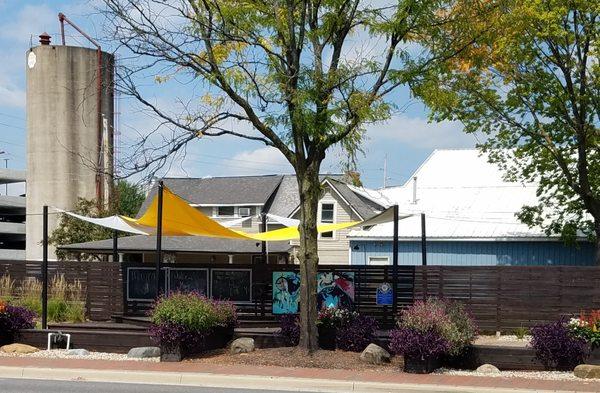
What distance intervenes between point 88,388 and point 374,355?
16.3 feet

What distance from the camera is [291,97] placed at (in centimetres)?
→ 1447

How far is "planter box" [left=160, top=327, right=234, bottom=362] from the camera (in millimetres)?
14836

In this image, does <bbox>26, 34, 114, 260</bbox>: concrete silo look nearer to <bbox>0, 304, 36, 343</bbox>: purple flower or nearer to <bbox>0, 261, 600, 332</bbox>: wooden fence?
<bbox>0, 261, 600, 332</bbox>: wooden fence

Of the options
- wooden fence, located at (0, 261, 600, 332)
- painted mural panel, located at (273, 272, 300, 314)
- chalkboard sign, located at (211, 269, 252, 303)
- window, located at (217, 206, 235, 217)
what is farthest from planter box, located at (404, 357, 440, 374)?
window, located at (217, 206, 235, 217)

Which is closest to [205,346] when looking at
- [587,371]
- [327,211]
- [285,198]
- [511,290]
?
[587,371]

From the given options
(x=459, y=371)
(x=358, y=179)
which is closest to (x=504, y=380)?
(x=459, y=371)

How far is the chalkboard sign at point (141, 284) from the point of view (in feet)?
66.9

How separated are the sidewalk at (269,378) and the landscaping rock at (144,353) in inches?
A: 40.4

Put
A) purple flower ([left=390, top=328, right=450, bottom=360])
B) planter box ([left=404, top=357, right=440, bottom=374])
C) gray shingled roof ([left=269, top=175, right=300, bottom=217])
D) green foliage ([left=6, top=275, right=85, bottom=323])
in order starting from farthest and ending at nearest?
gray shingled roof ([left=269, top=175, right=300, bottom=217]) < green foliage ([left=6, top=275, right=85, bottom=323]) < planter box ([left=404, top=357, right=440, bottom=374]) < purple flower ([left=390, top=328, right=450, bottom=360])

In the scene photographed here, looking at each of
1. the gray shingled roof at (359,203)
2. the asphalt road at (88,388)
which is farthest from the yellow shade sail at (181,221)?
the gray shingled roof at (359,203)

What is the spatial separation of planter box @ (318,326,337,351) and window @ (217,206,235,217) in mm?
36630

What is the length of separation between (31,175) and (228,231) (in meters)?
43.3

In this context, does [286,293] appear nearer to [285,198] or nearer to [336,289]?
[336,289]

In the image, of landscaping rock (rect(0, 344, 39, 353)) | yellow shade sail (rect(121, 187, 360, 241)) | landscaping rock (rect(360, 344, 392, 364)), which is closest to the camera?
landscaping rock (rect(360, 344, 392, 364))
